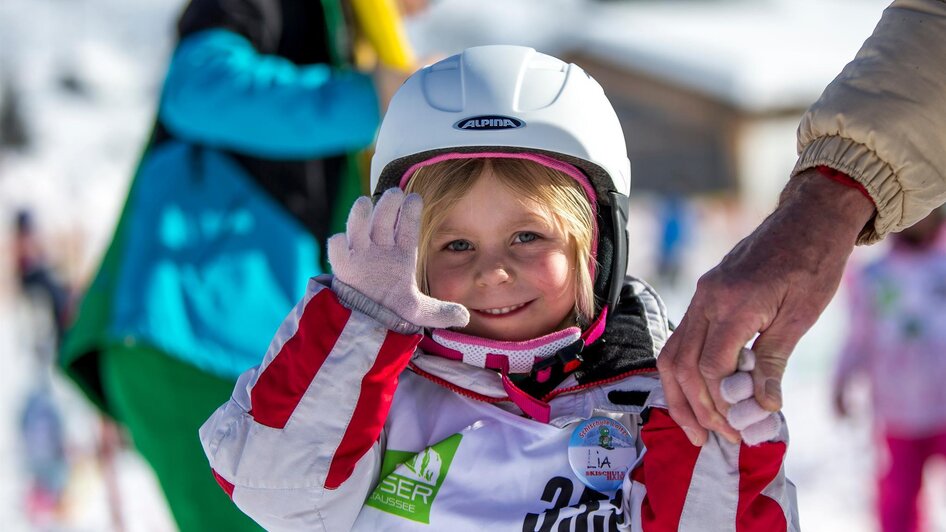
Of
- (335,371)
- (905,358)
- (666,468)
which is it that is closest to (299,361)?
(335,371)

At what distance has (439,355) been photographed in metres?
2.19

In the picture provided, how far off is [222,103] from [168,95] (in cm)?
21

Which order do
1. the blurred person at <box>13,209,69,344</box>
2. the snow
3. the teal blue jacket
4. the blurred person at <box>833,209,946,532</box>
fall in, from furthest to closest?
1. the blurred person at <box>13,209,69,344</box>
2. the snow
3. the blurred person at <box>833,209,946,532</box>
4. the teal blue jacket

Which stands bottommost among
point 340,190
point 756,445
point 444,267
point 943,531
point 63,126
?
point 63,126

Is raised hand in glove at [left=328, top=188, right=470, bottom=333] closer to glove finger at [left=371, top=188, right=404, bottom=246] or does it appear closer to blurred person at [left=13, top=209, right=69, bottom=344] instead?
glove finger at [left=371, top=188, right=404, bottom=246]

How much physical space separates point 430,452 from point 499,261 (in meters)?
0.38

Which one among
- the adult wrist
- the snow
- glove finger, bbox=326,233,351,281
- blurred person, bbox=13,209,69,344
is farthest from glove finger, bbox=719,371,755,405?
blurred person, bbox=13,209,69,344

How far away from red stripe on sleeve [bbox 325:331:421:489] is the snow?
76.8 inches

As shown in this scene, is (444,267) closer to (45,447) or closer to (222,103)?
(222,103)

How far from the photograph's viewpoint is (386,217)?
1.84 meters

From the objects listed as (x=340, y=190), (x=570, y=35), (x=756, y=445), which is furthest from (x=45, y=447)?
(x=570, y=35)

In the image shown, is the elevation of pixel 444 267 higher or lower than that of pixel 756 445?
lower

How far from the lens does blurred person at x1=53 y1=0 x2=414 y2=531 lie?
106 inches

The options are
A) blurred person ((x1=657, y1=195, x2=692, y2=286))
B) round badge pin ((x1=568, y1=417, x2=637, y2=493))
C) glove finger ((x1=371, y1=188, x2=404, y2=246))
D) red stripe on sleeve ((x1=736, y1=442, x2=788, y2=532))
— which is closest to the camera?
red stripe on sleeve ((x1=736, y1=442, x2=788, y2=532))
